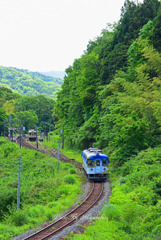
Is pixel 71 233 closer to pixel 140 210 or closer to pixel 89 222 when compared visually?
pixel 89 222

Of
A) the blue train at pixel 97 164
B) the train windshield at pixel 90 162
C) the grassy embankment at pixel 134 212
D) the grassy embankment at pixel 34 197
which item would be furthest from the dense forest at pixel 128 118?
the grassy embankment at pixel 34 197

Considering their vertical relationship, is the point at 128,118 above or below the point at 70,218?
above

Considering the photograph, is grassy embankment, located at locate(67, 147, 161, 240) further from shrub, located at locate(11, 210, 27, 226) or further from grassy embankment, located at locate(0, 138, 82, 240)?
shrub, located at locate(11, 210, 27, 226)

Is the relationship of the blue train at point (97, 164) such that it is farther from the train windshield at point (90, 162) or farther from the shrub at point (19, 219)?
the shrub at point (19, 219)

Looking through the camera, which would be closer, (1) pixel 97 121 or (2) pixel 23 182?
(2) pixel 23 182

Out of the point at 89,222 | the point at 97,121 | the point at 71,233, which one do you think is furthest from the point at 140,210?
the point at 97,121

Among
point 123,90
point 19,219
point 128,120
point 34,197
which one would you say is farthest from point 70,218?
point 123,90

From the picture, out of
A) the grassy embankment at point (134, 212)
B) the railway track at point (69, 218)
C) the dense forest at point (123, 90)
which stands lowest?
the railway track at point (69, 218)

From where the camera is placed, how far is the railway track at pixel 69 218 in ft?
41.2

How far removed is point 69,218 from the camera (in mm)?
14719

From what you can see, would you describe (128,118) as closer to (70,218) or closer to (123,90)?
(123,90)

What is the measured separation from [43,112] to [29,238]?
89.8 meters

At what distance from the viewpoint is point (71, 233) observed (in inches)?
483

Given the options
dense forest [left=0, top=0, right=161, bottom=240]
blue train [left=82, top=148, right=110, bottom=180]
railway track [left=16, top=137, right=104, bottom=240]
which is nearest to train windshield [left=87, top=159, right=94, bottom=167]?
blue train [left=82, top=148, right=110, bottom=180]
